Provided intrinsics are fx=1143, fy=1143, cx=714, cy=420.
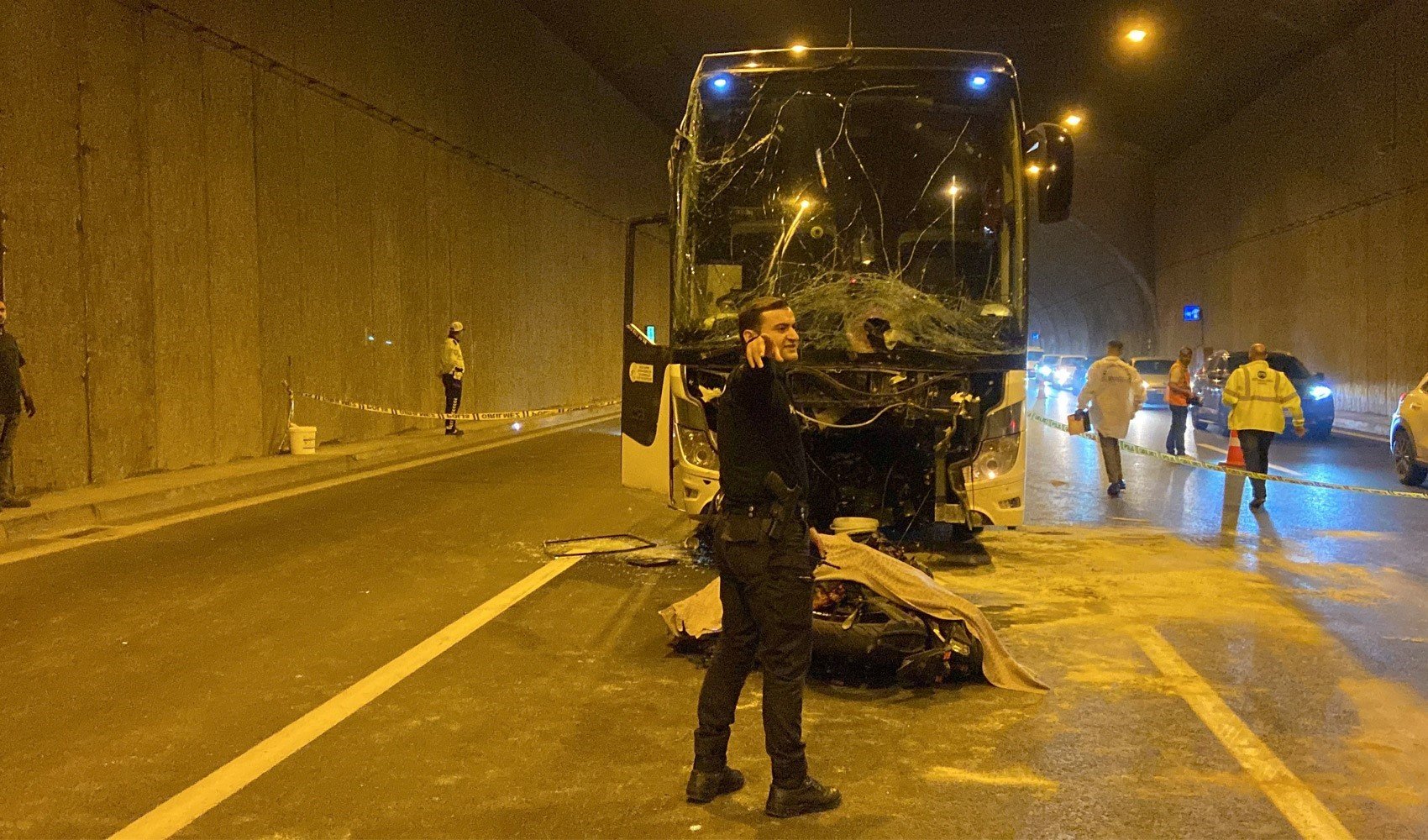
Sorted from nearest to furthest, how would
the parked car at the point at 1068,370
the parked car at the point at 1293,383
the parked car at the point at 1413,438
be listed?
the parked car at the point at 1413,438, the parked car at the point at 1293,383, the parked car at the point at 1068,370

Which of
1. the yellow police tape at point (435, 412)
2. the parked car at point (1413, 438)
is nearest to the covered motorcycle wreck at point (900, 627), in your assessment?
the parked car at point (1413, 438)

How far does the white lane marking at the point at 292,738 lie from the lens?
12.8 feet

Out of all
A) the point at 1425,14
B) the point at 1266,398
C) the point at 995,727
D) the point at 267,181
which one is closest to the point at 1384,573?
the point at 1266,398

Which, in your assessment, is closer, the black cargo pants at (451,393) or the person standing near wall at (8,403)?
the person standing near wall at (8,403)

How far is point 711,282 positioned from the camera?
819 centimetres

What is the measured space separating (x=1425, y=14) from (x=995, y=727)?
72.2 feet

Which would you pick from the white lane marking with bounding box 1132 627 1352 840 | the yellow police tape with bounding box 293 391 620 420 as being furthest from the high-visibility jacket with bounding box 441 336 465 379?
the white lane marking with bounding box 1132 627 1352 840

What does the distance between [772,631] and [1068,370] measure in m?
41.1

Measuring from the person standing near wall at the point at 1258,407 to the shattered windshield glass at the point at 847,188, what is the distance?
13.8 ft

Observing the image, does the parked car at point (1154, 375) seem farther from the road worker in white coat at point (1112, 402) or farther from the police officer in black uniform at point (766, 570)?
the police officer in black uniform at point (766, 570)

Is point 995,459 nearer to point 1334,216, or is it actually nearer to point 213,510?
point 213,510

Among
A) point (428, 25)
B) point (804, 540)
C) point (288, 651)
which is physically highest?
point (428, 25)

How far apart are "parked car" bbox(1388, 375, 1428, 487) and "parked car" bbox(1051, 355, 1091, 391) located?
28299mm

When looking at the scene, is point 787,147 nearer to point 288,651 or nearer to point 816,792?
point 288,651
